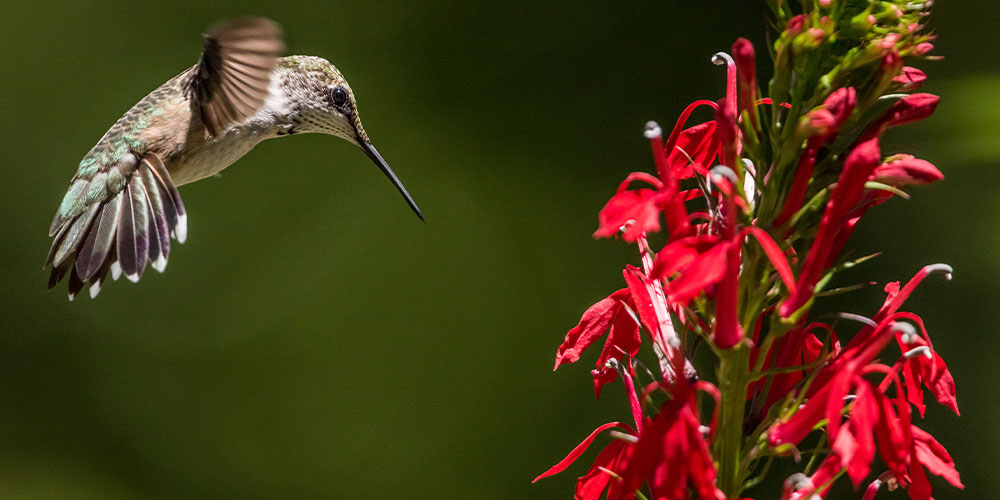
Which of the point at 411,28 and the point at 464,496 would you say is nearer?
the point at 464,496

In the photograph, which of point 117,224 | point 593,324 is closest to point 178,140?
point 117,224

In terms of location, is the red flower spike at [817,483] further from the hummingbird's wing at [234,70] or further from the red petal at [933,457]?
the hummingbird's wing at [234,70]

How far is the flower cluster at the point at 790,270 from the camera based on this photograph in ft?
2.49

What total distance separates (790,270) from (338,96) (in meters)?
1.04

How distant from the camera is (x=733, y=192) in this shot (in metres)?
0.78

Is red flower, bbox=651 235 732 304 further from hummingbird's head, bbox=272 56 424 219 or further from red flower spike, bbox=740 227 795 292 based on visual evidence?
hummingbird's head, bbox=272 56 424 219

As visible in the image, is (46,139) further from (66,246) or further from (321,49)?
(66,246)

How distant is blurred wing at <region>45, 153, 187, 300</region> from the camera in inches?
57.3

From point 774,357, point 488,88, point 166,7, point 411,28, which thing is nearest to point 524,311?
point 488,88

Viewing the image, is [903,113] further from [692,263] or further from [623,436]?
[623,436]

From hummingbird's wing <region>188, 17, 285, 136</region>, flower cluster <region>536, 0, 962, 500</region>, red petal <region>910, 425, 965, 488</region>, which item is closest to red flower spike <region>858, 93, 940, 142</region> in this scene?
flower cluster <region>536, 0, 962, 500</region>

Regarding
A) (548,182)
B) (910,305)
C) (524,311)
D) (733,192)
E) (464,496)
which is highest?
(733,192)

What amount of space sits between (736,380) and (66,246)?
43.4 inches

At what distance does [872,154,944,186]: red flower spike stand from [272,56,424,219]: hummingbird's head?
92cm
